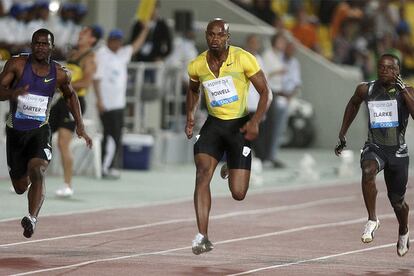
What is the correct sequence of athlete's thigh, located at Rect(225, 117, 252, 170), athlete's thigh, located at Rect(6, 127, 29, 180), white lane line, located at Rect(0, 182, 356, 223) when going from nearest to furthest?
athlete's thigh, located at Rect(225, 117, 252, 170)
athlete's thigh, located at Rect(6, 127, 29, 180)
white lane line, located at Rect(0, 182, 356, 223)

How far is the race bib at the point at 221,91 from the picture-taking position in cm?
1298

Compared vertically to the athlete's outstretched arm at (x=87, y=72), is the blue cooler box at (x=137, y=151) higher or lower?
lower

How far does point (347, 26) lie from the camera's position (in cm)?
3309

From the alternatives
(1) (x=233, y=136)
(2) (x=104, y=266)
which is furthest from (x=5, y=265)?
(1) (x=233, y=136)

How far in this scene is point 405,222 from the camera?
13.0 meters

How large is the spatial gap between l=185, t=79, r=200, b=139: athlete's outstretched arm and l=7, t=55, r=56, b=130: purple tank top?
1.32m

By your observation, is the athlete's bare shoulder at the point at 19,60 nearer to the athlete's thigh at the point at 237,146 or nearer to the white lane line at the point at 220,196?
the athlete's thigh at the point at 237,146

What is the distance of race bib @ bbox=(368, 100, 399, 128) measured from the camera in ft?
42.1

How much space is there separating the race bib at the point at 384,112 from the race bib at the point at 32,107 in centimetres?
315

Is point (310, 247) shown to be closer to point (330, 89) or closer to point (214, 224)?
point (214, 224)

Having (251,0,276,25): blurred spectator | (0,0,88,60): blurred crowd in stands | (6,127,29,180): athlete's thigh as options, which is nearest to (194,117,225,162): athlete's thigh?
(6,127,29,180): athlete's thigh

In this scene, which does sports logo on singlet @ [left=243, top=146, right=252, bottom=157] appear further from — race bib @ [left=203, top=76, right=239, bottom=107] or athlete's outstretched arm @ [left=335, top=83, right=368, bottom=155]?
athlete's outstretched arm @ [left=335, top=83, right=368, bottom=155]

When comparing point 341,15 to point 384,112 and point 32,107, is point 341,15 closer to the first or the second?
point 32,107

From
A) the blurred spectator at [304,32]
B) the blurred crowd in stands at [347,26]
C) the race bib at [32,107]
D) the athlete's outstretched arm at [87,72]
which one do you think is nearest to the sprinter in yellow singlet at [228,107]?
the race bib at [32,107]
